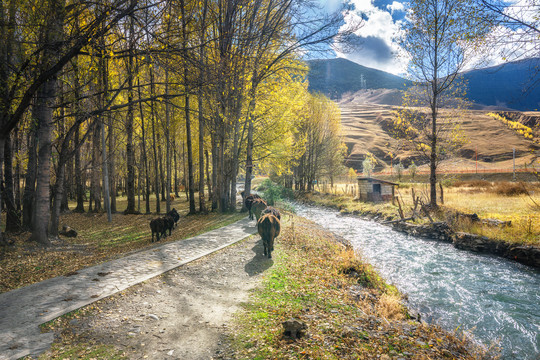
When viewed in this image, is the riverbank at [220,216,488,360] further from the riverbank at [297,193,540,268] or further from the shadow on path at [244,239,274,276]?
the riverbank at [297,193,540,268]

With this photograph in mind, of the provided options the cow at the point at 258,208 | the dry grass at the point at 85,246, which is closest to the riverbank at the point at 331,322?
the cow at the point at 258,208

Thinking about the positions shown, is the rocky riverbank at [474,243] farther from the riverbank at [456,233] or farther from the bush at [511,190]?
the bush at [511,190]

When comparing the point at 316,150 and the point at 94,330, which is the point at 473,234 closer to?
the point at 94,330

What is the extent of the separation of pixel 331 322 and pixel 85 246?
30.5ft

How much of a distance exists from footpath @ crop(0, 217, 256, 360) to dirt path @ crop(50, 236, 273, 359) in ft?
1.11

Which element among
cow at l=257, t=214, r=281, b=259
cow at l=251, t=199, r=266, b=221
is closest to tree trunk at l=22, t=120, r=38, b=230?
cow at l=257, t=214, r=281, b=259

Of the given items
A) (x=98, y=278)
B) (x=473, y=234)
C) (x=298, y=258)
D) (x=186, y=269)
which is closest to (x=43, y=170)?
(x=98, y=278)

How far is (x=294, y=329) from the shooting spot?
15.4 feet

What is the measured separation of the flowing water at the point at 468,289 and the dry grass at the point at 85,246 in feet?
28.2

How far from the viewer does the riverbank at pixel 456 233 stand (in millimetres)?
11742

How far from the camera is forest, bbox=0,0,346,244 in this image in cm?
635

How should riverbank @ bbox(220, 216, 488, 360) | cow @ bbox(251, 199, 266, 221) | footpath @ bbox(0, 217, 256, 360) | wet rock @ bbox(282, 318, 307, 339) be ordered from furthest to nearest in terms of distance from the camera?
cow @ bbox(251, 199, 266, 221) < wet rock @ bbox(282, 318, 307, 339) < riverbank @ bbox(220, 216, 488, 360) < footpath @ bbox(0, 217, 256, 360)

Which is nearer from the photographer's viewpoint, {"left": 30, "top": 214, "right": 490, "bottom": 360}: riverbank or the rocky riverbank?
{"left": 30, "top": 214, "right": 490, "bottom": 360}: riverbank

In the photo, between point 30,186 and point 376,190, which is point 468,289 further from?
point 376,190
